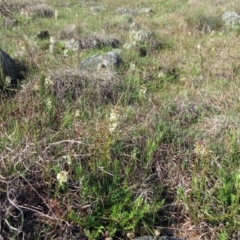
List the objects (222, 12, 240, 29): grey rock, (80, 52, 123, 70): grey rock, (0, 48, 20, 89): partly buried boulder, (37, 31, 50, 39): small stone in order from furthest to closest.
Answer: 1. (222, 12, 240, 29): grey rock
2. (37, 31, 50, 39): small stone
3. (80, 52, 123, 70): grey rock
4. (0, 48, 20, 89): partly buried boulder

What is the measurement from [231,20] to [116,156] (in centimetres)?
685

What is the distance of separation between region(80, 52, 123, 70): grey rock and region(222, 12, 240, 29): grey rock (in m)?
4.03

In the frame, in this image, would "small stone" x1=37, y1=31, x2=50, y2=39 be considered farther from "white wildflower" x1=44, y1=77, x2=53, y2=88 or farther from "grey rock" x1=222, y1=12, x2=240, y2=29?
"grey rock" x1=222, y1=12, x2=240, y2=29

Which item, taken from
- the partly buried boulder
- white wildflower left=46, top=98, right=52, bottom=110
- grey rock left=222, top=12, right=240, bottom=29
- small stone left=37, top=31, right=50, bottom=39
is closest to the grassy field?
white wildflower left=46, top=98, right=52, bottom=110

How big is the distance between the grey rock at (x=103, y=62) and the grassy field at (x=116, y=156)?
0.46 feet

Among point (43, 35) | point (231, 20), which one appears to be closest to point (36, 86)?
point (43, 35)

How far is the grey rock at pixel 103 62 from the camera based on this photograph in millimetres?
5117

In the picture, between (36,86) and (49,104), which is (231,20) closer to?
(36,86)

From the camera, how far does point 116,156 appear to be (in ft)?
10.0

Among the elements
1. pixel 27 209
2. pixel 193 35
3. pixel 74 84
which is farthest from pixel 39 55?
pixel 193 35

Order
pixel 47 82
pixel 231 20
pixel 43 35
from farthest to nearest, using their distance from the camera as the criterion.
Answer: pixel 231 20 → pixel 43 35 → pixel 47 82

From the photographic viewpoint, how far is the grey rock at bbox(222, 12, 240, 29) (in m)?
8.53

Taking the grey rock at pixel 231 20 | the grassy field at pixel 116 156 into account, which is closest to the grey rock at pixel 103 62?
the grassy field at pixel 116 156

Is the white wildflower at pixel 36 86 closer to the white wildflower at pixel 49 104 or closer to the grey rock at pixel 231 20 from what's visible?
Answer: the white wildflower at pixel 49 104
